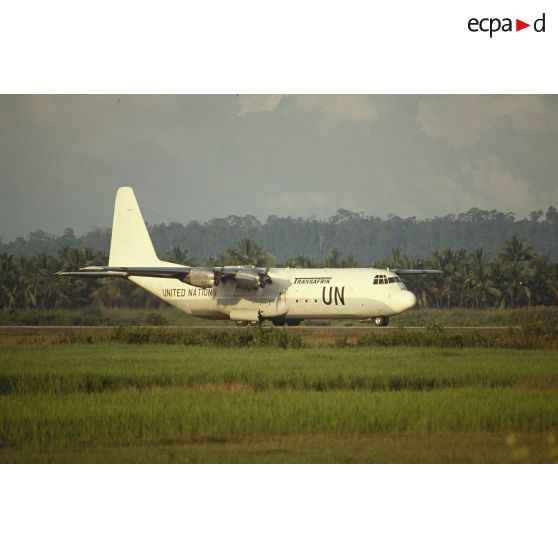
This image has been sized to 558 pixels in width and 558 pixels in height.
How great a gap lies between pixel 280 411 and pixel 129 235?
26307 mm

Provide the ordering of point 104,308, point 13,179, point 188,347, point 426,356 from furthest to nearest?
point 104,308 < point 13,179 < point 188,347 < point 426,356

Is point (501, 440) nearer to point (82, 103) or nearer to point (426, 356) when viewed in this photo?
point (426, 356)

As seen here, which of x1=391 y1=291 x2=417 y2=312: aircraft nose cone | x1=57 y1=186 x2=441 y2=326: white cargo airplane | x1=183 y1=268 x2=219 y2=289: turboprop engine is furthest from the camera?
x1=183 y1=268 x2=219 y2=289: turboprop engine

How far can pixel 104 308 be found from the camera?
3897 centimetres

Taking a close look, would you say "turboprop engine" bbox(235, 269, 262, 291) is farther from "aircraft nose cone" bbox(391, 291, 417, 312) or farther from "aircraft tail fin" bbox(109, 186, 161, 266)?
"aircraft tail fin" bbox(109, 186, 161, 266)

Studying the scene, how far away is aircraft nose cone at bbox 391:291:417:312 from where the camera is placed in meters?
33.7

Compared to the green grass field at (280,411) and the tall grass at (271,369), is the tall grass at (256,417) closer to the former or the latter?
the green grass field at (280,411)

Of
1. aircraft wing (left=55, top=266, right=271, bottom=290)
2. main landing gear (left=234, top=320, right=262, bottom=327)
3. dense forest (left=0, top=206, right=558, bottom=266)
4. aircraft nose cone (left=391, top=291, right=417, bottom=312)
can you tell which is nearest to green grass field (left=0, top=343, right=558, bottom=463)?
aircraft nose cone (left=391, top=291, right=417, bottom=312)

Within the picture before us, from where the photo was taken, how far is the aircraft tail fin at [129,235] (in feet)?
132

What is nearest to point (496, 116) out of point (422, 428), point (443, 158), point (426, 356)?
point (426, 356)

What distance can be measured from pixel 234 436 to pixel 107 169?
27.3 meters

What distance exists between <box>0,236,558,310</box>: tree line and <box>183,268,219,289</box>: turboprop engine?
1703cm

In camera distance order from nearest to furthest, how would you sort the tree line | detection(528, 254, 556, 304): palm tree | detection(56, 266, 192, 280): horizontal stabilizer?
1. detection(56, 266, 192, 280): horizontal stabilizer
2. the tree line
3. detection(528, 254, 556, 304): palm tree

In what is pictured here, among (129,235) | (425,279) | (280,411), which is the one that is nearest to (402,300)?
(129,235)
